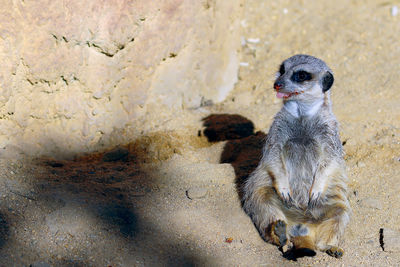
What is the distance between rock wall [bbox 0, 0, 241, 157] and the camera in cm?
303

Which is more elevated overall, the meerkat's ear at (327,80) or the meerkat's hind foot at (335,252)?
the meerkat's ear at (327,80)

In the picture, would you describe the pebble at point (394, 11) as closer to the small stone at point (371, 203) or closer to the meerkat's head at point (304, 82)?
the meerkat's head at point (304, 82)

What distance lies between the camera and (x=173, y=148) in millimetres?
3555

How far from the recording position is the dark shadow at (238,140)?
130 inches

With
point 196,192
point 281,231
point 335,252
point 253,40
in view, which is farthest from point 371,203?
point 253,40

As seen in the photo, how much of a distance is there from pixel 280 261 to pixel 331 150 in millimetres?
712

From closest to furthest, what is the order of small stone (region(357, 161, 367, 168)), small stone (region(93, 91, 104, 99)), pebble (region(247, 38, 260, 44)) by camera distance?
1. small stone (region(357, 161, 367, 168))
2. small stone (region(93, 91, 104, 99))
3. pebble (region(247, 38, 260, 44))

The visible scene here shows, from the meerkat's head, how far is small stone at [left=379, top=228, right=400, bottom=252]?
2.72 feet

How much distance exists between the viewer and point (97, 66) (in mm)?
3398

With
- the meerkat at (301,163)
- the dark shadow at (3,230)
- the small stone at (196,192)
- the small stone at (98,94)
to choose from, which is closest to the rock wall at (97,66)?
the small stone at (98,94)

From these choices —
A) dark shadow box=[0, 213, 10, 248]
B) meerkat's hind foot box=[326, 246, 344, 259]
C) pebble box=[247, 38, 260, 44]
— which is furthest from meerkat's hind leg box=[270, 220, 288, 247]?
pebble box=[247, 38, 260, 44]

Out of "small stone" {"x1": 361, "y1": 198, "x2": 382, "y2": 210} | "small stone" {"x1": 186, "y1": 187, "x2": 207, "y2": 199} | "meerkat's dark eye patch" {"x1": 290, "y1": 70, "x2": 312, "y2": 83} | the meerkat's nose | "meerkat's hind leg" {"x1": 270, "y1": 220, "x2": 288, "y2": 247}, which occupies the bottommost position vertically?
"small stone" {"x1": 186, "y1": 187, "x2": 207, "y2": 199}

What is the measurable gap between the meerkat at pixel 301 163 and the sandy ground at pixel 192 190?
0.53 feet

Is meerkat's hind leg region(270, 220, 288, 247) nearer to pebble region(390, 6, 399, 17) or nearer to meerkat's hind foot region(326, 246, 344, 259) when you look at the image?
meerkat's hind foot region(326, 246, 344, 259)
